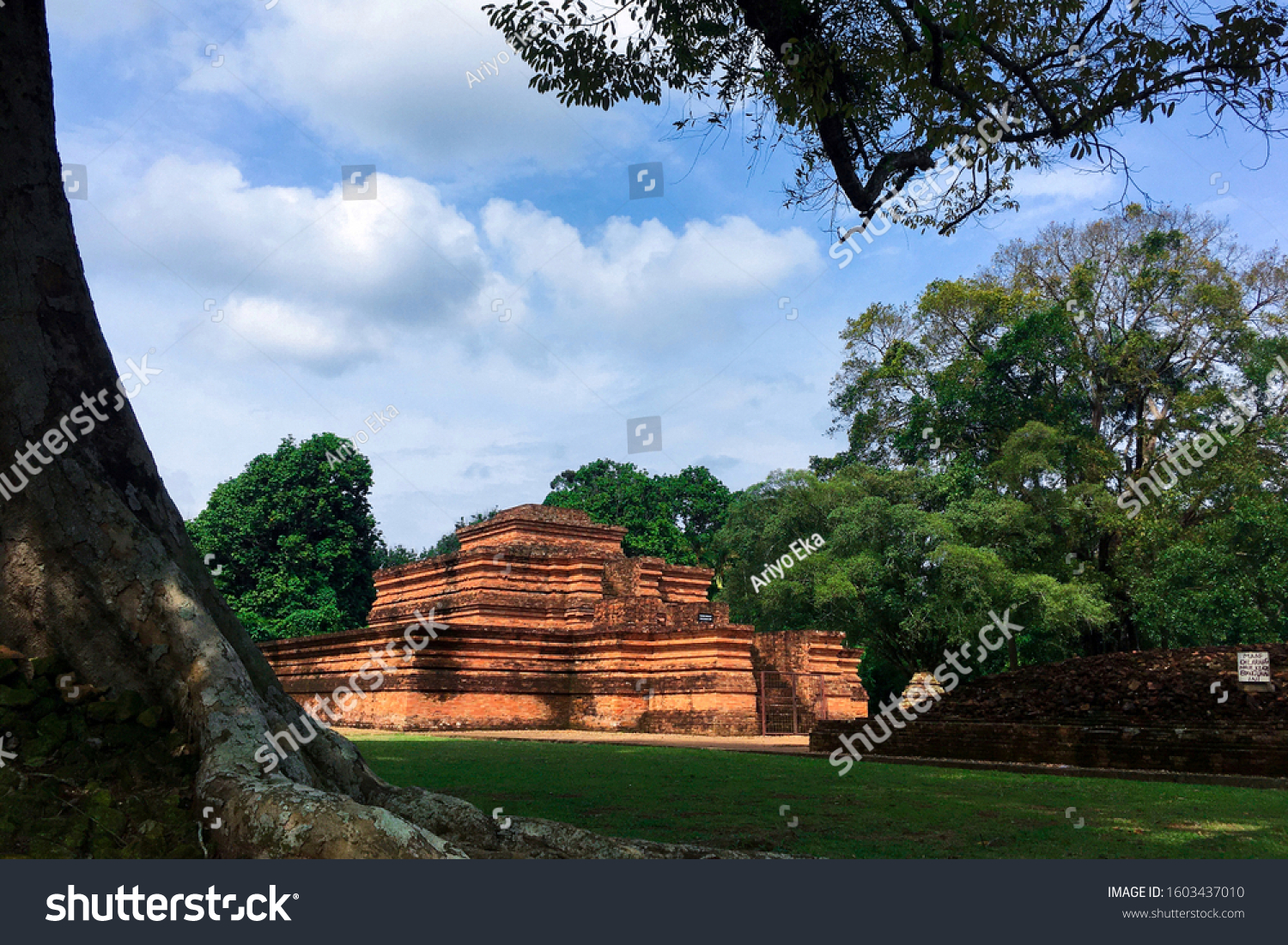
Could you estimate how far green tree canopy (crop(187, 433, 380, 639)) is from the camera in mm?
35375

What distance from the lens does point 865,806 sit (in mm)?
6395

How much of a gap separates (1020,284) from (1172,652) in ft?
65.3

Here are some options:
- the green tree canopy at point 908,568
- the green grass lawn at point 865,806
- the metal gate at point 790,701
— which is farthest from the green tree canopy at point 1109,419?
the green grass lawn at point 865,806

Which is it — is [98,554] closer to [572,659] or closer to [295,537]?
[572,659]

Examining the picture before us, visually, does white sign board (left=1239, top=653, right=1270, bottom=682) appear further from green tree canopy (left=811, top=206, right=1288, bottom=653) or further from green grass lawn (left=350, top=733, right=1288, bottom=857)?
green tree canopy (left=811, top=206, right=1288, bottom=653)

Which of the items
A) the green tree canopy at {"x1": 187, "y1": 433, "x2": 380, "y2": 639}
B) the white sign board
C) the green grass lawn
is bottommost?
the green grass lawn

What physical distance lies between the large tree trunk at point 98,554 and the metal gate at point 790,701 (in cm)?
1317

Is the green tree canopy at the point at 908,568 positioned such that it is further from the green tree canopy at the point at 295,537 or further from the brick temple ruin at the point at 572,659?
the green tree canopy at the point at 295,537

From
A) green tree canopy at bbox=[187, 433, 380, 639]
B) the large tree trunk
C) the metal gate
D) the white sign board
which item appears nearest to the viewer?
the large tree trunk

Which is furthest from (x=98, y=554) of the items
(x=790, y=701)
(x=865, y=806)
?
(x=790, y=701)

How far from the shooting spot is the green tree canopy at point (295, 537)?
35375mm

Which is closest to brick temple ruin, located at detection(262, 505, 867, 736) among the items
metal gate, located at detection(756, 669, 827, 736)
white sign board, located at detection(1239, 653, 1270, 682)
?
metal gate, located at detection(756, 669, 827, 736)

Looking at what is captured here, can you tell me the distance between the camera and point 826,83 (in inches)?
274

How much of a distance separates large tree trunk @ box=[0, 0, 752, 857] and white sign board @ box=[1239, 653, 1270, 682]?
316 inches
